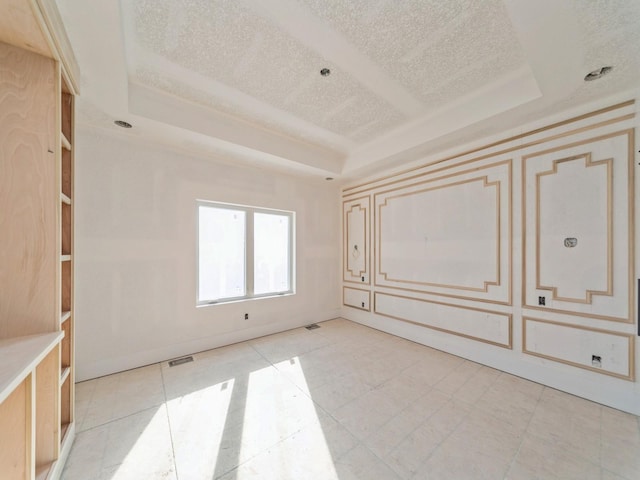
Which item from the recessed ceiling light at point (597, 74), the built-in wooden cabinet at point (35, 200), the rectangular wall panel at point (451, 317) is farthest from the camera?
the rectangular wall panel at point (451, 317)

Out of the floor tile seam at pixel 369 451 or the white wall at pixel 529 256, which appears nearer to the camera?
the floor tile seam at pixel 369 451

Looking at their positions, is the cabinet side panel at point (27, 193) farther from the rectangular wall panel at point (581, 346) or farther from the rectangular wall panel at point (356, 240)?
the rectangular wall panel at point (581, 346)

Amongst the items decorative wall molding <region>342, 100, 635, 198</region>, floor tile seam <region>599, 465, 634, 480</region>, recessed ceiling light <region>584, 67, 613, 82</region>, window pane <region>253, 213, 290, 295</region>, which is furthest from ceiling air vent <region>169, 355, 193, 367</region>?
recessed ceiling light <region>584, 67, 613, 82</region>

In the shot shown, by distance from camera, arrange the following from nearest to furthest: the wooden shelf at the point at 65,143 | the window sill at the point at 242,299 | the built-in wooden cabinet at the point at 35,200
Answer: the built-in wooden cabinet at the point at 35,200 → the wooden shelf at the point at 65,143 → the window sill at the point at 242,299

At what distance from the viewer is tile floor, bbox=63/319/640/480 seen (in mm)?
1390

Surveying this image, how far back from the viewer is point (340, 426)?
172 centimetres

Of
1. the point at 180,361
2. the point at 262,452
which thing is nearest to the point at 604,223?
the point at 262,452

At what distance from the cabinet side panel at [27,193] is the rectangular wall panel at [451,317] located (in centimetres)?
361

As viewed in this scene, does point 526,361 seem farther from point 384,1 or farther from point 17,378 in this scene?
point 17,378

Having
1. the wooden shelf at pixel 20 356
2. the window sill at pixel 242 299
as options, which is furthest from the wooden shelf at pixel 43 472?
the window sill at pixel 242 299

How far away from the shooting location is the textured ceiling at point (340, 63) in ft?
4.63

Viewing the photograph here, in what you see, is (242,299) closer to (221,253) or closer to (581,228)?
(221,253)

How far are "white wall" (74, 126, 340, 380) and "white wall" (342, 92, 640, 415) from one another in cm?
238

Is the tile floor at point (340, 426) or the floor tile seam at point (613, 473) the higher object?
the floor tile seam at point (613, 473)
